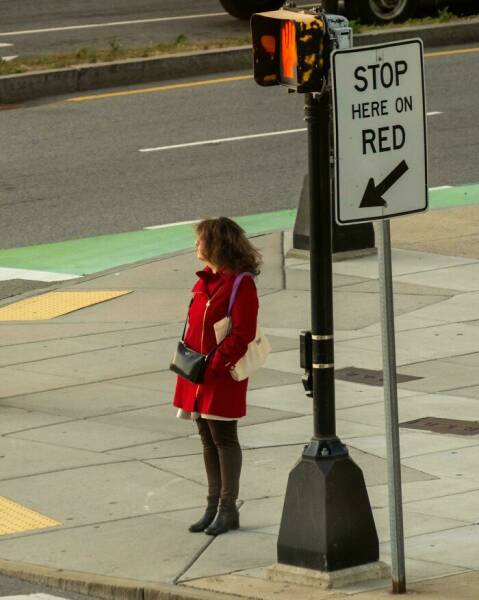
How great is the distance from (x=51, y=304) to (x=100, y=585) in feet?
23.3

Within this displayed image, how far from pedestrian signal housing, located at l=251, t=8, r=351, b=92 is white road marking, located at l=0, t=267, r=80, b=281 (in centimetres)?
797

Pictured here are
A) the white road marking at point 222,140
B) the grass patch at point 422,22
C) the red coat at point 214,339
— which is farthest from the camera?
the grass patch at point 422,22

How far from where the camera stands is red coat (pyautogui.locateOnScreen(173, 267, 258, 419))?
933 centimetres

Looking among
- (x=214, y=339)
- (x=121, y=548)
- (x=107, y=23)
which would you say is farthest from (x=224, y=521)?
(x=107, y=23)

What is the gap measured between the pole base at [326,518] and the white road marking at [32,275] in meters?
8.22

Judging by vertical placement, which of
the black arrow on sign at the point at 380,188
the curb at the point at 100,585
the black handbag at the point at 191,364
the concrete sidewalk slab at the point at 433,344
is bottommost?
the concrete sidewalk slab at the point at 433,344

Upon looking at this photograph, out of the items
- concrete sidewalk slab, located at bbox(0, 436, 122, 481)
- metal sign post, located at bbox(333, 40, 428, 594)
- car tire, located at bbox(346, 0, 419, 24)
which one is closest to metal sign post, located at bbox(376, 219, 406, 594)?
metal sign post, located at bbox(333, 40, 428, 594)

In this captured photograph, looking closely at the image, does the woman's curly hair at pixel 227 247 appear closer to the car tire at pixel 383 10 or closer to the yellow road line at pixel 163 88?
the yellow road line at pixel 163 88

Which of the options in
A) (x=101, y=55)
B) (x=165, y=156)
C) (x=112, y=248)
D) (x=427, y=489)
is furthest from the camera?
(x=101, y=55)

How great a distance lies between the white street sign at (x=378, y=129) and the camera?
8.16 metres

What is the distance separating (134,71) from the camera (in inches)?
982

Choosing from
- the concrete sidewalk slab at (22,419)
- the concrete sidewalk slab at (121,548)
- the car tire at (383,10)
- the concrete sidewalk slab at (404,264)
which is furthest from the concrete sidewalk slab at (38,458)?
the car tire at (383,10)

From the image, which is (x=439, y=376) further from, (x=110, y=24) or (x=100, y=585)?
(x=110, y=24)

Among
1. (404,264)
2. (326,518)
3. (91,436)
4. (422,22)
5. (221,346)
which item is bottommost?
(404,264)
